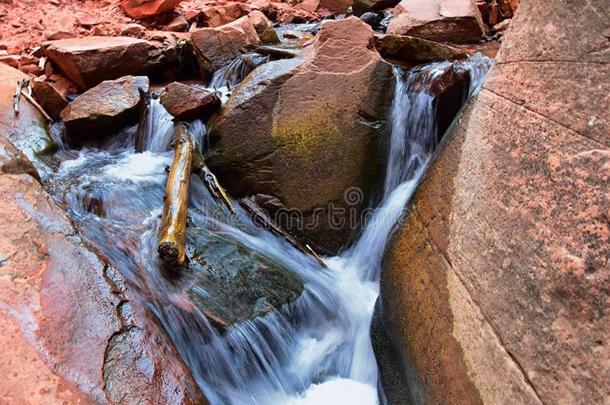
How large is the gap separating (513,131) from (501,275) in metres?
0.74

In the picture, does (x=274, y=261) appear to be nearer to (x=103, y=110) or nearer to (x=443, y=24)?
(x=103, y=110)

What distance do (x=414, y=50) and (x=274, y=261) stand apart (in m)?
2.75

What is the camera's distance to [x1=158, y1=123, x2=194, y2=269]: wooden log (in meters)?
2.83

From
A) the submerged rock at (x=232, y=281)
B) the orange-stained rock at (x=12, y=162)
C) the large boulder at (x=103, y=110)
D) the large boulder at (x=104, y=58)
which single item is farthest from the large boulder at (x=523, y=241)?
the large boulder at (x=104, y=58)

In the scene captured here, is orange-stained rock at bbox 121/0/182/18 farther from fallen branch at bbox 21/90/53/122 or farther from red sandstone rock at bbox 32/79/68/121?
fallen branch at bbox 21/90/53/122

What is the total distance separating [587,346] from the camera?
4.86ft

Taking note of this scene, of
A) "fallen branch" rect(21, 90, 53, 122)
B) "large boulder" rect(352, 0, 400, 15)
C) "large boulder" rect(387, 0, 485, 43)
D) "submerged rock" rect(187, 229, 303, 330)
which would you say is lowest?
"large boulder" rect(352, 0, 400, 15)

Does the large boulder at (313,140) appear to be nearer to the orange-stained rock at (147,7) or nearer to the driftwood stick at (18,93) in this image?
the driftwood stick at (18,93)


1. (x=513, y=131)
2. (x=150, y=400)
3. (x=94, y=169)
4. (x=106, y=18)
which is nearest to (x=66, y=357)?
(x=150, y=400)

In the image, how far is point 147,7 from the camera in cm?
836

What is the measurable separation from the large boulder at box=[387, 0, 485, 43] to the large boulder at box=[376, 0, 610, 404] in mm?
3938

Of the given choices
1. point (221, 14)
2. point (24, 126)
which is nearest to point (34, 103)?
point (24, 126)

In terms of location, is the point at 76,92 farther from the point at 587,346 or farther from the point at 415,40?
the point at 587,346

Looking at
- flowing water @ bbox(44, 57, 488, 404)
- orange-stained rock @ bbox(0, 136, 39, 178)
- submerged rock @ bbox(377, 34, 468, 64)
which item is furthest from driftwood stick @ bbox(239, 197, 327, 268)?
submerged rock @ bbox(377, 34, 468, 64)
